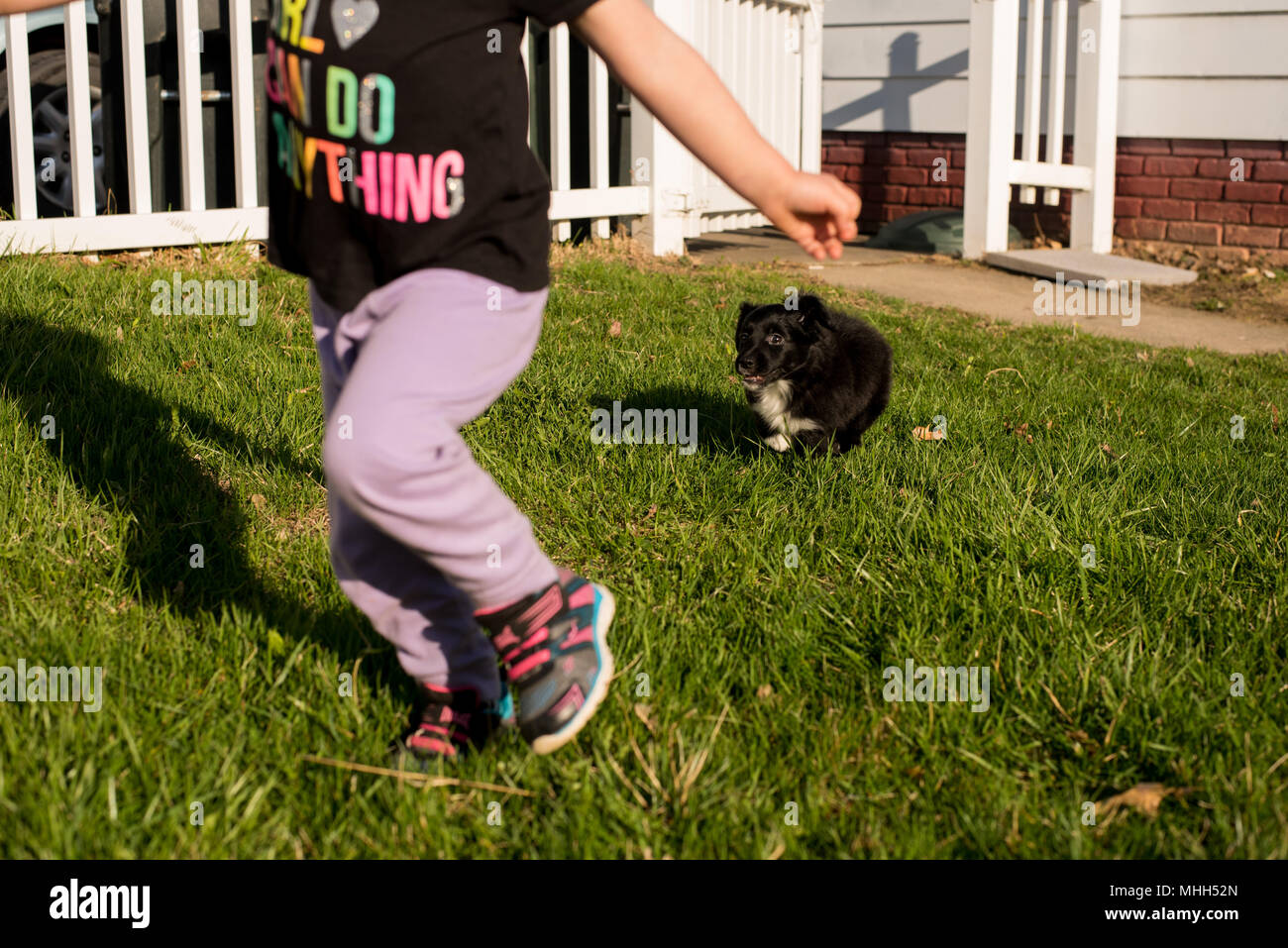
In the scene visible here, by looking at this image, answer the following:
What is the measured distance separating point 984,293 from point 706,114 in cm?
640

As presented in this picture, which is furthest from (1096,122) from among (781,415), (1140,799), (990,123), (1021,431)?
(1140,799)

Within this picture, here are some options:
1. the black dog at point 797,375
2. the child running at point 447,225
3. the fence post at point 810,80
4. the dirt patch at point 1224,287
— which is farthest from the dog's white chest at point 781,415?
the fence post at point 810,80

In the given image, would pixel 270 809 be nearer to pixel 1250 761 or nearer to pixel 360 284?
pixel 360 284

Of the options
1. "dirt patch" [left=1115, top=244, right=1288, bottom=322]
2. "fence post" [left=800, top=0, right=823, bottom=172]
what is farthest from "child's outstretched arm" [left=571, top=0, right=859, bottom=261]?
"fence post" [left=800, top=0, right=823, bottom=172]

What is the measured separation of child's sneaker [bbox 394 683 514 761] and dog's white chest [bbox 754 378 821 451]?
81.9 inches

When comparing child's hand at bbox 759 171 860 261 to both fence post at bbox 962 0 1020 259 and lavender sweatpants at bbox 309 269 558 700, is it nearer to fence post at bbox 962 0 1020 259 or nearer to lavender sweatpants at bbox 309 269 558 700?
lavender sweatpants at bbox 309 269 558 700

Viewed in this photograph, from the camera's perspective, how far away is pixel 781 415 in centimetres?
420

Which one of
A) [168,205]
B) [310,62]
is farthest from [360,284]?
[168,205]

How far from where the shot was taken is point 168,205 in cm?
650

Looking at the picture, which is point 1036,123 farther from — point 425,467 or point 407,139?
point 425,467

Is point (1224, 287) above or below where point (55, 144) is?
below

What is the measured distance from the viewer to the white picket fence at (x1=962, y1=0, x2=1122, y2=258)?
30.0ft

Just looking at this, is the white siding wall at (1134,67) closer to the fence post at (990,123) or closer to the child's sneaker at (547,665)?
the fence post at (990,123)
